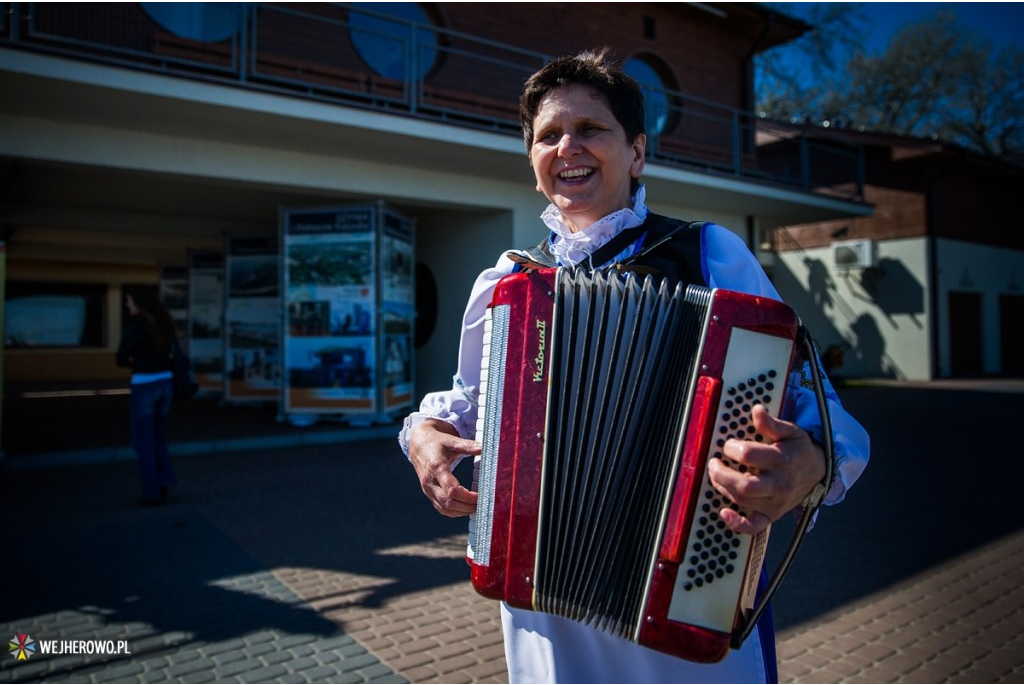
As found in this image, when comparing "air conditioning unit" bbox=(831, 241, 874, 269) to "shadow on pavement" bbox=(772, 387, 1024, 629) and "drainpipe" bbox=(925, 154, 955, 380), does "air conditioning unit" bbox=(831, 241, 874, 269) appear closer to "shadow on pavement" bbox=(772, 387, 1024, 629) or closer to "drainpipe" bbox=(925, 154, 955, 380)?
"drainpipe" bbox=(925, 154, 955, 380)

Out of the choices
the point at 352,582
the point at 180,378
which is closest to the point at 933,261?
the point at 180,378

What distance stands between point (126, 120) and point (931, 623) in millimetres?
9041

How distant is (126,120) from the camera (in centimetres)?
832

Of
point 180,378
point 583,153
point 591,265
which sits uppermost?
point 583,153

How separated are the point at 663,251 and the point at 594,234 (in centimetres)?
18

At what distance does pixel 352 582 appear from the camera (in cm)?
458

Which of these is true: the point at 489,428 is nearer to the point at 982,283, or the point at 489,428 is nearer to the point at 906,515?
the point at 906,515

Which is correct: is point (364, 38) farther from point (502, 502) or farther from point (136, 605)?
point (502, 502)

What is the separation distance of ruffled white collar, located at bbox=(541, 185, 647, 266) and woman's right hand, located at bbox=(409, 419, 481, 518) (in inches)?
20.5

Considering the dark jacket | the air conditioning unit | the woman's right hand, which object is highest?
the air conditioning unit

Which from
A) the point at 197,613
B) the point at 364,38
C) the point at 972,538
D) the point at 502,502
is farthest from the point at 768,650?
the point at 364,38

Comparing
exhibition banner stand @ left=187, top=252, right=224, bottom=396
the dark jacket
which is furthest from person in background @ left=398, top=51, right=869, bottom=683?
exhibition banner stand @ left=187, top=252, right=224, bottom=396

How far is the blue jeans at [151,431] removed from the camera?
6297mm

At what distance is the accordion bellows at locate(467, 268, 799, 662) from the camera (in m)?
1.33
